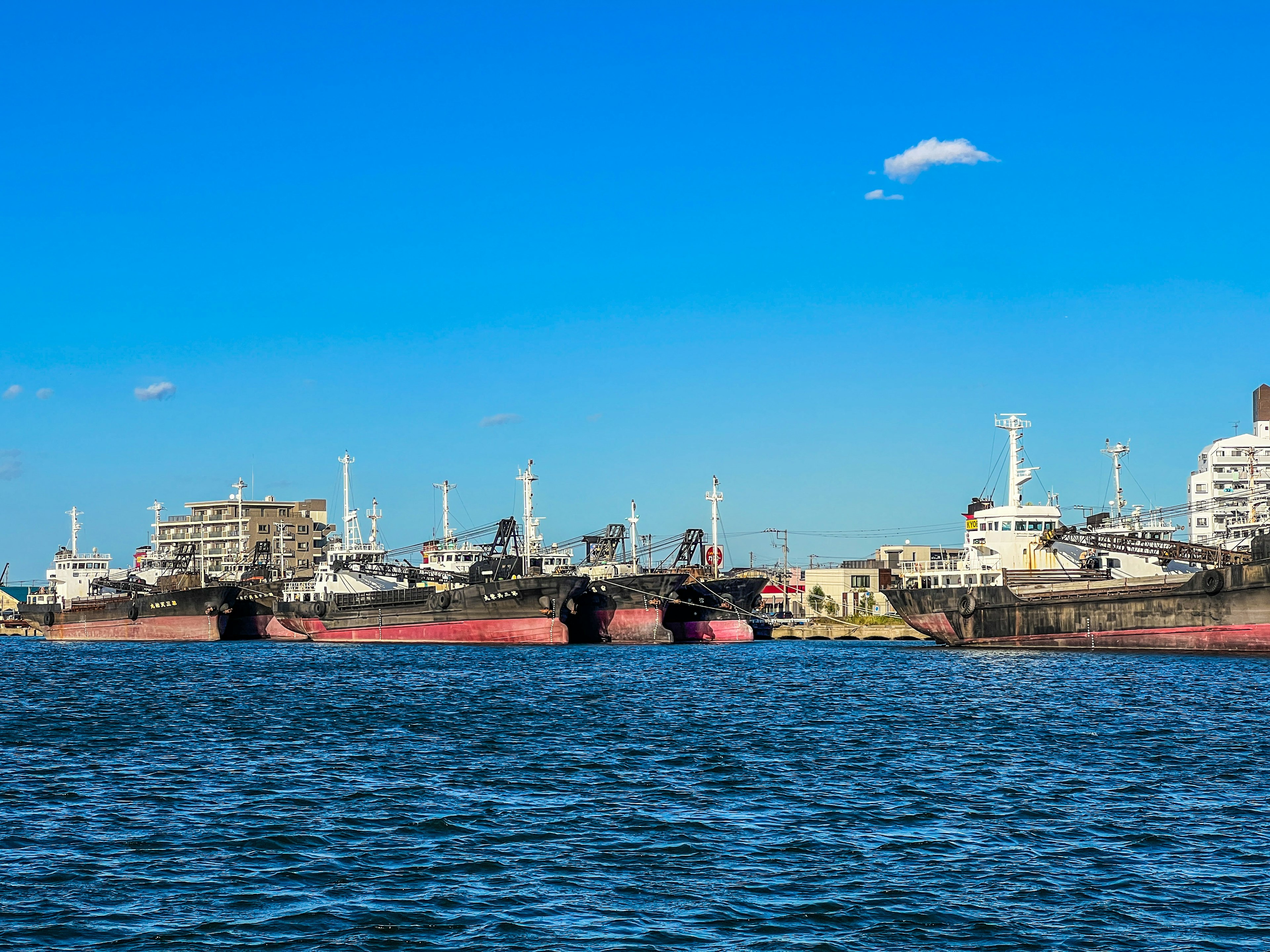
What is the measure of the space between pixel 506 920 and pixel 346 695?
32685 millimetres

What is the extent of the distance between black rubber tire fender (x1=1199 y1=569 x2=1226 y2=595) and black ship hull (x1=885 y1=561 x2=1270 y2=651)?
0.04m

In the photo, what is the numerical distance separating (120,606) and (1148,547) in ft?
271

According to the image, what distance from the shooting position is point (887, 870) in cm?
1847

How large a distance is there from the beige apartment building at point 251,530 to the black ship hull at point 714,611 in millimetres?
91747

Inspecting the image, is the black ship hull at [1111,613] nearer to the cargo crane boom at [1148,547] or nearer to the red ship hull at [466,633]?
the cargo crane boom at [1148,547]

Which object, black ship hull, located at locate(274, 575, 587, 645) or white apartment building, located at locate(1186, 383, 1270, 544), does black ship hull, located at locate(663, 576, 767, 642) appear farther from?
white apartment building, located at locate(1186, 383, 1270, 544)

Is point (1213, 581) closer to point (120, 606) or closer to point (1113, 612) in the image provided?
point (1113, 612)

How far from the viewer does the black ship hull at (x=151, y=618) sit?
325 ft

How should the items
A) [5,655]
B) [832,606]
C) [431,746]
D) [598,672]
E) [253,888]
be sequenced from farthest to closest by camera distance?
[832,606] < [5,655] < [598,672] < [431,746] < [253,888]

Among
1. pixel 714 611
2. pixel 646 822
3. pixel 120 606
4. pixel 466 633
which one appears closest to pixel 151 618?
pixel 120 606

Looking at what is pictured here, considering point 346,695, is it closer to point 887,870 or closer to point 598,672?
point 598,672

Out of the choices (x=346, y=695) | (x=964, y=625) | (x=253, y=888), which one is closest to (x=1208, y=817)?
(x=253, y=888)

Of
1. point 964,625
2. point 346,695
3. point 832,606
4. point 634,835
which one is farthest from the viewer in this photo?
point 832,606

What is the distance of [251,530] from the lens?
185 meters
